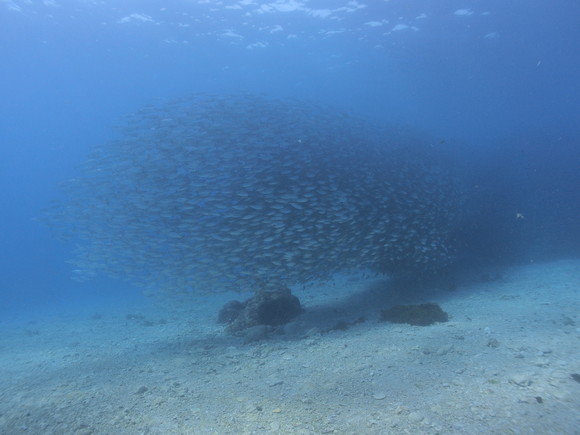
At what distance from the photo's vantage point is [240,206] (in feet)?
32.5

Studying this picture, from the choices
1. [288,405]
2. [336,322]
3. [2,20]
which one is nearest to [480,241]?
[336,322]

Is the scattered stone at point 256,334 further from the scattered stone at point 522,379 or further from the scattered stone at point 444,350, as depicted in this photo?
the scattered stone at point 522,379

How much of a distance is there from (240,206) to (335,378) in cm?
561

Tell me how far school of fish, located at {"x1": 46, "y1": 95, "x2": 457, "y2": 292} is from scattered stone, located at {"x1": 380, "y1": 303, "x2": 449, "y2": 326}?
2.02m

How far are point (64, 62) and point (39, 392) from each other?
4663 centimetres

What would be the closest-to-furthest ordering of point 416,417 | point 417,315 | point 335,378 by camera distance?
point 416,417 → point 335,378 → point 417,315

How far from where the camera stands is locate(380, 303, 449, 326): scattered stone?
8430mm

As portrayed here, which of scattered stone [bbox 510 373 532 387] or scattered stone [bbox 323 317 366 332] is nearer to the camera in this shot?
scattered stone [bbox 510 373 532 387]

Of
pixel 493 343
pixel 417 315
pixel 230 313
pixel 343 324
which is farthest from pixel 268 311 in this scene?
pixel 493 343

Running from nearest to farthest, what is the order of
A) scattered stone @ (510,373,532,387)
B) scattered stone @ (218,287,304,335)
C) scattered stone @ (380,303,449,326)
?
scattered stone @ (510,373,532,387) → scattered stone @ (380,303,449,326) → scattered stone @ (218,287,304,335)

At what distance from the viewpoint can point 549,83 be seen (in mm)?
40469

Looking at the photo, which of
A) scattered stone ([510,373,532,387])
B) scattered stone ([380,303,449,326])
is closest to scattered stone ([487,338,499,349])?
scattered stone ([510,373,532,387])

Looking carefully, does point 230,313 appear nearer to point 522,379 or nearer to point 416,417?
point 416,417

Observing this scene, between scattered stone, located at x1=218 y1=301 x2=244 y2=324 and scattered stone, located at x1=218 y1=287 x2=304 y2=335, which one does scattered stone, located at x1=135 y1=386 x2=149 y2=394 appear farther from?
scattered stone, located at x1=218 y1=301 x2=244 y2=324
